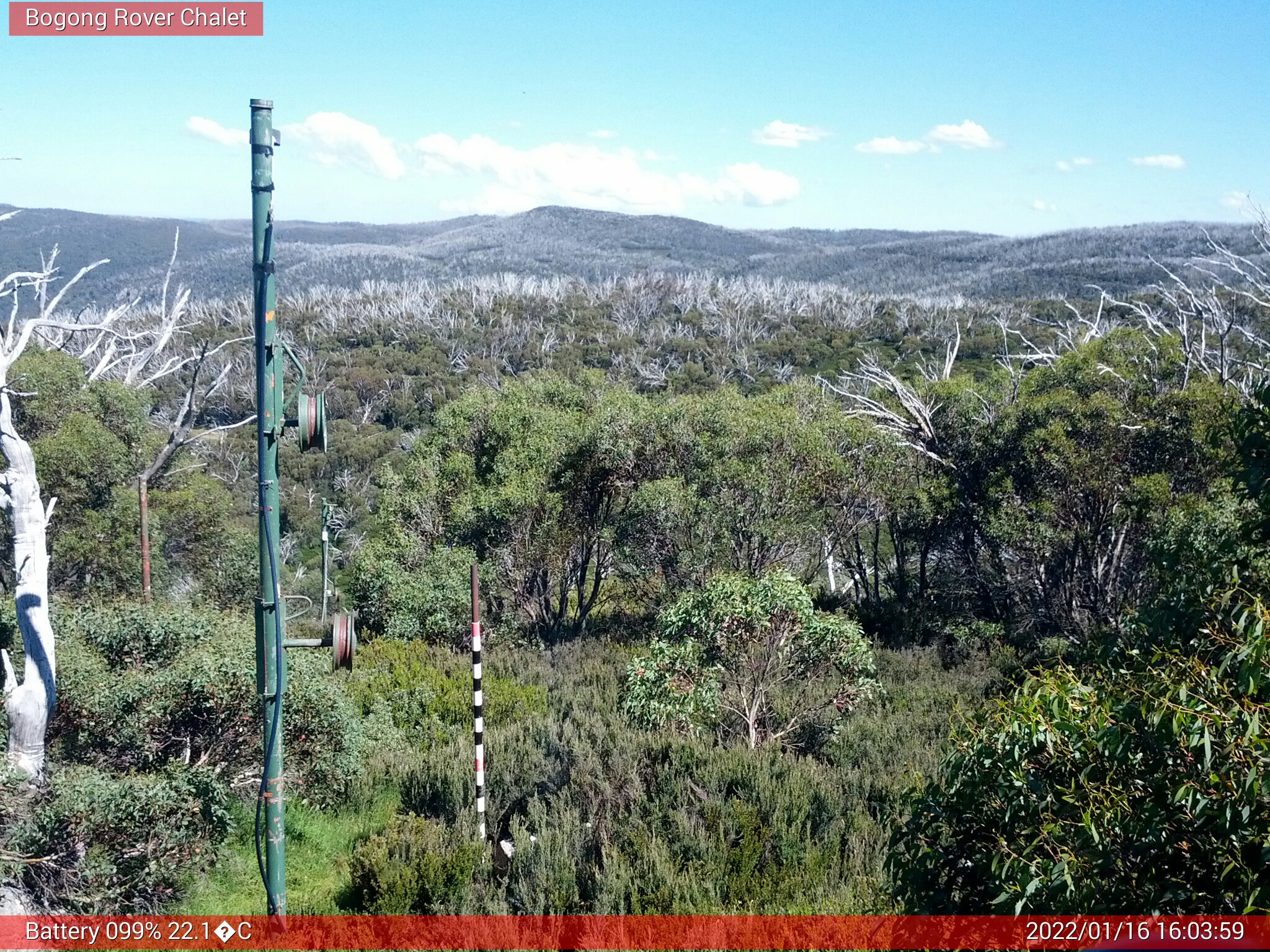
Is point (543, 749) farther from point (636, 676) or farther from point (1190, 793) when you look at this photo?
point (1190, 793)

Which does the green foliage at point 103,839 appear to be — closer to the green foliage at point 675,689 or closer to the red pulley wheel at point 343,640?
the red pulley wheel at point 343,640

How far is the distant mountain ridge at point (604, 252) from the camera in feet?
249

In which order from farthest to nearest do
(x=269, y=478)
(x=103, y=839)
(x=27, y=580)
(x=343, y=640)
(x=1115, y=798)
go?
1. (x=27, y=580)
2. (x=103, y=839)
3. (x=343, y=640)
4. (x=269, y=478)
5. (x=1115, y=798)

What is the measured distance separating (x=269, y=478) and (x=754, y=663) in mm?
6302

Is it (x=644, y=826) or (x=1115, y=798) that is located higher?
(x=1115, y=798)

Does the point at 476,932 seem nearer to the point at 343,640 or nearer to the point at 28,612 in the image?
the point at 343,640

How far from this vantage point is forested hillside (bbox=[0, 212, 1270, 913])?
12.3 ft

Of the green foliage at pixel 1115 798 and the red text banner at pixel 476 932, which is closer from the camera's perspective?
the green foliage at pixel 1115 798

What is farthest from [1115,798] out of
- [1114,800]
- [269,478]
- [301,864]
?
[301,864]

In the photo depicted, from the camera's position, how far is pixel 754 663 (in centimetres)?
1003

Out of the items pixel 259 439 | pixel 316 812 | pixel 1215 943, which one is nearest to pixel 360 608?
pixel 316 812

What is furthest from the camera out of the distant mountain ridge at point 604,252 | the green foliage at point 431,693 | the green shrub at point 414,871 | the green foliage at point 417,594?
the distant mountain ridge at point 604,252

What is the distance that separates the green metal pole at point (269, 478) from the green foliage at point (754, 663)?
504 cm

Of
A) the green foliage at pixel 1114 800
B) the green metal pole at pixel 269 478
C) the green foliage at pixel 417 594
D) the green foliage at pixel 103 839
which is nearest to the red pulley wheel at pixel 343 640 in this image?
the green metal pole at pixel 269 478
